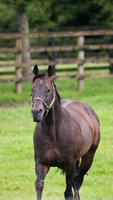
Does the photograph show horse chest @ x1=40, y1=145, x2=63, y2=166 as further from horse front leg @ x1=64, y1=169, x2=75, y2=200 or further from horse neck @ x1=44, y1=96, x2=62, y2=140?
horse front leg @ x1=64, y1=169, x2=75, y2=200

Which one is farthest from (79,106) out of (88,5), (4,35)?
(88,5)

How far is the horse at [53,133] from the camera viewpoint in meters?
8.47

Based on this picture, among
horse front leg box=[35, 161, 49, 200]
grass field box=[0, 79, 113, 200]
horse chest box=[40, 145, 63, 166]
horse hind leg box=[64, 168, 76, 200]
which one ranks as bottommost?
grass field box=[0, 79, 113, 200]

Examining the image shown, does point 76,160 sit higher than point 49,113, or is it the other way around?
point 49,113

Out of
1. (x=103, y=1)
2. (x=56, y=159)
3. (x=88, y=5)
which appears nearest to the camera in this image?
(x=56, y=159)

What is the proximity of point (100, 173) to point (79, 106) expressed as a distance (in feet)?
8.86

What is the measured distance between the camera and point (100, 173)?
12922 millimetres

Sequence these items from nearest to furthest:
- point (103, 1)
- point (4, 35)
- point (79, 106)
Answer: point (79, 106)
point (4, 35)
point (103, 1)

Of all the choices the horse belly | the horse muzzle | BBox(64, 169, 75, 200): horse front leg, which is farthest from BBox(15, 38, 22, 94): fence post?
the horse muzzle

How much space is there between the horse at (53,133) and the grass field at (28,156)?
1.50m

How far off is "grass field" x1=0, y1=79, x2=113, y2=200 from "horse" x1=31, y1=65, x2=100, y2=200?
4.92 ft

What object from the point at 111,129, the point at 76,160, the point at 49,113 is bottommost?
the point at 111,129

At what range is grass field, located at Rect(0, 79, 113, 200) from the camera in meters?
11.4

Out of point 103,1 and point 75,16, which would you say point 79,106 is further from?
point 75,16
